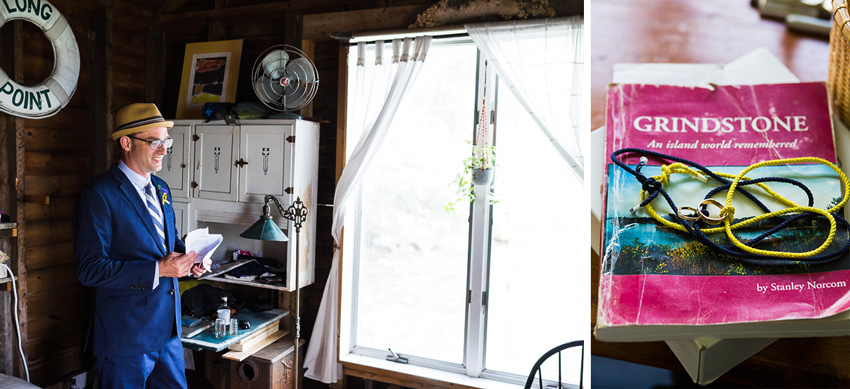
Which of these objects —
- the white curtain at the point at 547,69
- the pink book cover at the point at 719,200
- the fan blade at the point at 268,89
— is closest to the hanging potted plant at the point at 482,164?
the white curtain at the point at 547,69

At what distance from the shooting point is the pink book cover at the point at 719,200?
48 centimetres

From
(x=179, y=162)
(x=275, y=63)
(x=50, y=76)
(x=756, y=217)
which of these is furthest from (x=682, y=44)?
(x=50, y=76)

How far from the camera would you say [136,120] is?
2.27 meters

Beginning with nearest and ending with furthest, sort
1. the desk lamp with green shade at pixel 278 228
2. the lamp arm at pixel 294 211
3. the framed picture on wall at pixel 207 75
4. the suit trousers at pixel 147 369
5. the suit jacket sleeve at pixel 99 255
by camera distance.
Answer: the suit jacket sleeve at pixel 99 255, the suit trousers at pixel 147 369, the desk lamp with green shade at pixel 278 228, the lamp arm at pixel 294 211, the framed picture on wall at pixel 207 75

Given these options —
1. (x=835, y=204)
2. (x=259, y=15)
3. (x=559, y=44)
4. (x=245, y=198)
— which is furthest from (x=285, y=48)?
(x=835, y=204)

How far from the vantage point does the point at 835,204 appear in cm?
52

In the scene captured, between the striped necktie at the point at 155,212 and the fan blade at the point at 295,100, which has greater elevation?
the fan blade at the point at 295,100

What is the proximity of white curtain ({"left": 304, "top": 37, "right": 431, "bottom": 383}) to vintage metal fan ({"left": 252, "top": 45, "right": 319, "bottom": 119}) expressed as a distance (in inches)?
10.0

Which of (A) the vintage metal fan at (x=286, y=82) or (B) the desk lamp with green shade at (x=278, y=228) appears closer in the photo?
(B) the desk lamp with green shade at (x=278, y=228)

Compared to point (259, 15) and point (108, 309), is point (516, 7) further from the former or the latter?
point (108, 309)

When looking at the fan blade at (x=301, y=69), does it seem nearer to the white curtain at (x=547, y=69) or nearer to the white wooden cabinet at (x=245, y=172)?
the white wooden cabinet at (x=245, y=172)

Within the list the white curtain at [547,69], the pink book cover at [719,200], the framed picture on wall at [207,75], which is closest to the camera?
the pink book cover at [719,200]

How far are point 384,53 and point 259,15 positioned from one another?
3.04ft

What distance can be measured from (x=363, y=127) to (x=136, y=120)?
1.11 m
